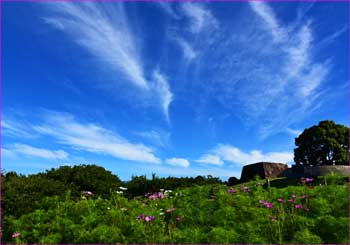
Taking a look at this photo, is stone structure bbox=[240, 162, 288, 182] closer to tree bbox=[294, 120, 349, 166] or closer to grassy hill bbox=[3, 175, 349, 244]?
tree bbox=[294, 120, 349, 166]

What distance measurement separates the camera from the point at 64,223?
274 inches

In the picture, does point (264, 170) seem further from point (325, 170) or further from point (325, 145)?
point (325, 145)

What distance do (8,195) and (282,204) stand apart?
6.98 m

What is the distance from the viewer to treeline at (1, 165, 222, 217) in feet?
31.5

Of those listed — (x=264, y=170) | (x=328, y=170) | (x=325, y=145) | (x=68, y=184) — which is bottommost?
(x=68, y=184)

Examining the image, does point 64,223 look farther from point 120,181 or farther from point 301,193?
point 120,181

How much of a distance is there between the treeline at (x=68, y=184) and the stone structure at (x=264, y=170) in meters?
12.2

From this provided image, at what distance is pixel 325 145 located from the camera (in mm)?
36531

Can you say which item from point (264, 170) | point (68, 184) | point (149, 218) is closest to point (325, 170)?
point (264, 170)

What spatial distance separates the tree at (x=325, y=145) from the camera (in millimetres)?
36094

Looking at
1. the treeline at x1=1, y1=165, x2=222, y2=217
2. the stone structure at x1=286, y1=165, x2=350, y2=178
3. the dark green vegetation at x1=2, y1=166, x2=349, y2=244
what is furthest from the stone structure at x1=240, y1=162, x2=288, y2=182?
the dark green vegetation at x1=2, y1=166, x2=349, y2=244

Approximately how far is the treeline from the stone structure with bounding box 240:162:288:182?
12214 mm

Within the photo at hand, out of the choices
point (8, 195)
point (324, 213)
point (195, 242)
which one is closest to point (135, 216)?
point (195, 242)

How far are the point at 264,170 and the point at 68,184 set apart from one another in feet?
62.0
